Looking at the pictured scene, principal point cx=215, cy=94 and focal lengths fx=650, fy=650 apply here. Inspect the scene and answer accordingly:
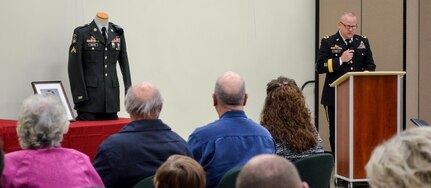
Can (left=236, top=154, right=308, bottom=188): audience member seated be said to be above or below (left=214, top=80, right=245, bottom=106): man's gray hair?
below

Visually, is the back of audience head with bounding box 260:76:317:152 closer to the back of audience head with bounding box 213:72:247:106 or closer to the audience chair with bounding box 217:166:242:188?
the back of audience head with bounding box 213:72:247:106

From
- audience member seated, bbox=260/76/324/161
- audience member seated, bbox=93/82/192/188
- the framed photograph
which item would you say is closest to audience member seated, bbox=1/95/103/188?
audience member seated, bbox=93/82/192/188

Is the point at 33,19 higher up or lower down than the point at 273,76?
higher up

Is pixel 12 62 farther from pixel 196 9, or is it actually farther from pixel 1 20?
pixel 196 9

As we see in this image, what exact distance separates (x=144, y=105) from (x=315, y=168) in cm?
88

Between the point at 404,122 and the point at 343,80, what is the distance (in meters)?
2.60

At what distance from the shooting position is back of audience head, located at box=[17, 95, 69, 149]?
271cm

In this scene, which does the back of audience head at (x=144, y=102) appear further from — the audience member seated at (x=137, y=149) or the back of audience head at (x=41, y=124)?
the back of audience head at (x=41, y=124)

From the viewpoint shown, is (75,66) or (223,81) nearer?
(223,81)

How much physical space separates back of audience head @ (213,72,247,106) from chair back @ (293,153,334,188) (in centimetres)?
51

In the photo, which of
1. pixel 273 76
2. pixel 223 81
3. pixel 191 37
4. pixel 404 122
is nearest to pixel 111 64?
pixel 191 37

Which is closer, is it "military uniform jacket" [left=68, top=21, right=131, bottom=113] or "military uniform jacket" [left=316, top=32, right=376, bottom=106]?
"military uniform jacket" [left=68, top=21, right=131, bottom=113]

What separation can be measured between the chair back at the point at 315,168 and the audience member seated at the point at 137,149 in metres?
0.54

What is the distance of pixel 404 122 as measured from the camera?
7875mm
